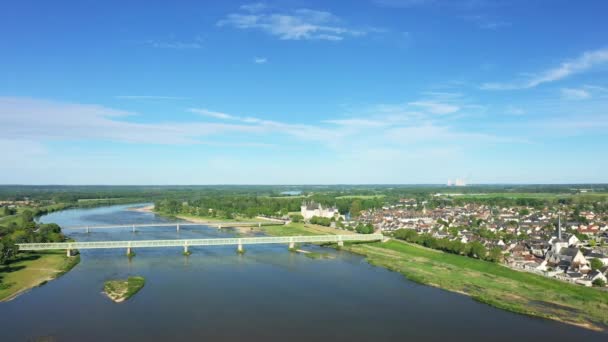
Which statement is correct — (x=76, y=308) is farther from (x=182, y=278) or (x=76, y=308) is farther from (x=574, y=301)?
(x=574, y=301)

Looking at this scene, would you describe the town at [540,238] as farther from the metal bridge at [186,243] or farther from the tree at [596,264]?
the metal bridge at [186,243]

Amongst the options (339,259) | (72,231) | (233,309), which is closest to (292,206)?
(72,231)

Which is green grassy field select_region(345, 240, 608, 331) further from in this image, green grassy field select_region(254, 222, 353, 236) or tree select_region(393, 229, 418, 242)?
green grassy field select_region(254, 222, 353, 236)

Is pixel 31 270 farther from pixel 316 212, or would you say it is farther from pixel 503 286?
pixel 316 212

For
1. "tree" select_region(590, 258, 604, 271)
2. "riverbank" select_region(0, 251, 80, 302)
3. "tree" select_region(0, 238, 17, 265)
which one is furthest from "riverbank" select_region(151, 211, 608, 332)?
"tree" select_region(0, 238, 17, 265)

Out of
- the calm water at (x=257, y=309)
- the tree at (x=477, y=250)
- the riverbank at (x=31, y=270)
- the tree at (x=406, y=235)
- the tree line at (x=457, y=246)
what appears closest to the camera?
the calm water at (x=257, y=309)

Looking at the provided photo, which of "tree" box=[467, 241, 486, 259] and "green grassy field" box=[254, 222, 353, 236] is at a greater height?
"tree" box=[467, 241, 486, 259]

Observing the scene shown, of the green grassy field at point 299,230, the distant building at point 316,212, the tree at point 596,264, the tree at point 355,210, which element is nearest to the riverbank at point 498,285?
the tree at point 596,264
